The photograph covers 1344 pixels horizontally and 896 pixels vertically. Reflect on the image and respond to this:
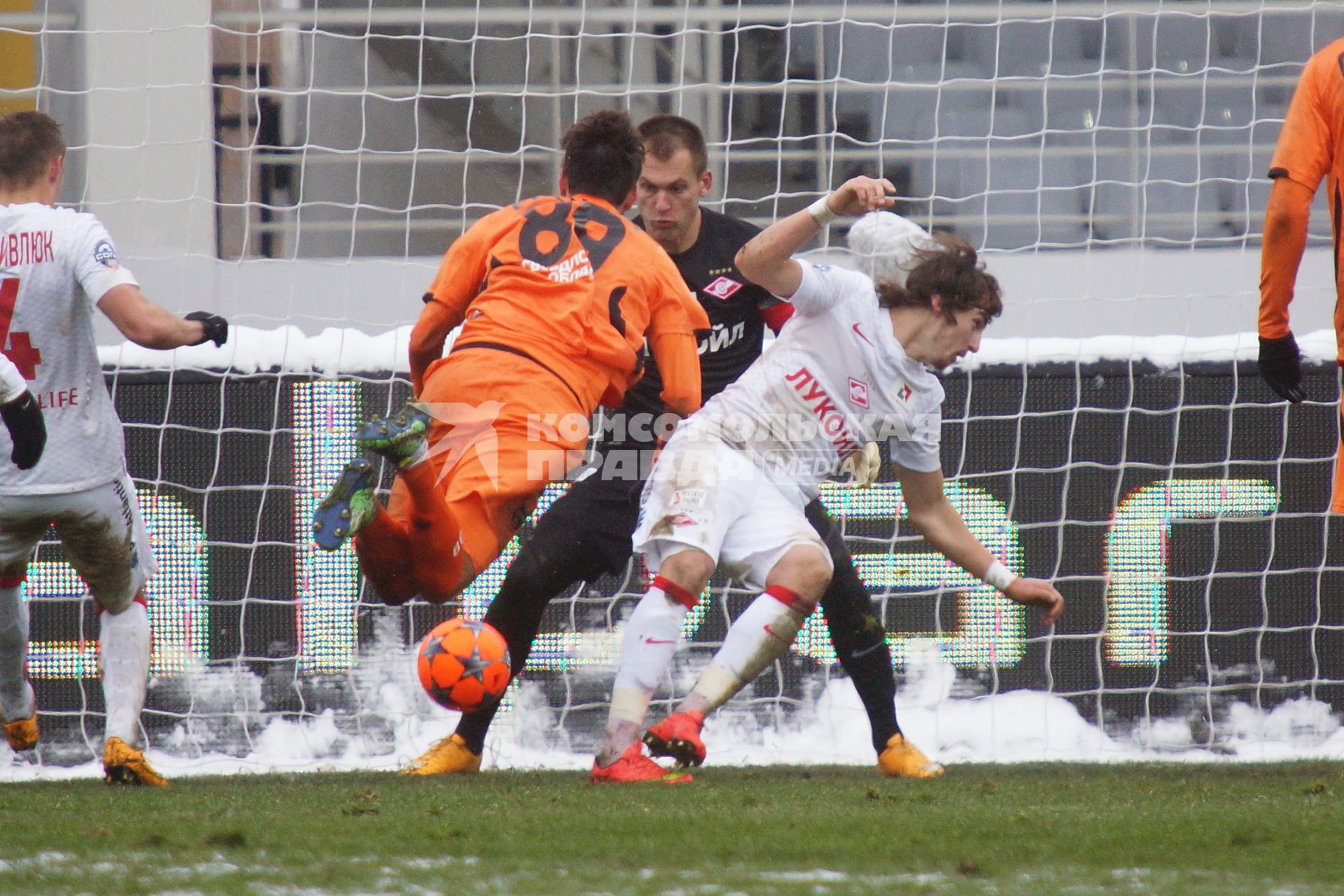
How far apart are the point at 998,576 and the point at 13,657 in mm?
2500

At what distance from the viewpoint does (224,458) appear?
4.65 meters

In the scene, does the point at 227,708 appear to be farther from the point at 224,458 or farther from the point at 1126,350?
the point at 1126,350

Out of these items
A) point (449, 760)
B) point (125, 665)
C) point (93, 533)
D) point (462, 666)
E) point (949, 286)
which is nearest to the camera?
point (462, 666)

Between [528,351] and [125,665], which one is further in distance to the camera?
[125,665]

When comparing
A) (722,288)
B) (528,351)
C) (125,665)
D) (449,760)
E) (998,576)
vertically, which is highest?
(722,288)

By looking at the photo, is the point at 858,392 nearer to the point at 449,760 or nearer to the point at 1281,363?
the point at 1281,363

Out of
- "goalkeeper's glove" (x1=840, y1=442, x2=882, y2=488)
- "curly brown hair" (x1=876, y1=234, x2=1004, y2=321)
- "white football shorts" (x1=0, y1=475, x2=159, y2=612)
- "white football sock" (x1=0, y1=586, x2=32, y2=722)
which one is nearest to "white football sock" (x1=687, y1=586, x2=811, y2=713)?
"goalkeeper's glove" (x1=840, y1=442, x2=882, y2=488)

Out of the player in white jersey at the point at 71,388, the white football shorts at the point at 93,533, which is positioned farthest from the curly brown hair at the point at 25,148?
the white football shorts at the point at 93,533

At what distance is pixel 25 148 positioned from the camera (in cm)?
381

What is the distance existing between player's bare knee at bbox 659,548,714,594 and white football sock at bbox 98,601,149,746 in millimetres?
1416

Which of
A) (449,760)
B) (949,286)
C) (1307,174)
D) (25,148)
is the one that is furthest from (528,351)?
(1307,174)

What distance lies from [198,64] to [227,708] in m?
3.25

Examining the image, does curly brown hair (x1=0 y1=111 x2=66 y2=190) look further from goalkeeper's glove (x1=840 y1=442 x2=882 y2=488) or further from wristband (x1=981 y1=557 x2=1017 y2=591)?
wristband (x1=981 y1=557 x2=1017 y2=591)

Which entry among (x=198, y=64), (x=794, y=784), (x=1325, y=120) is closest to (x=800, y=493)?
(x=794, y=784)
